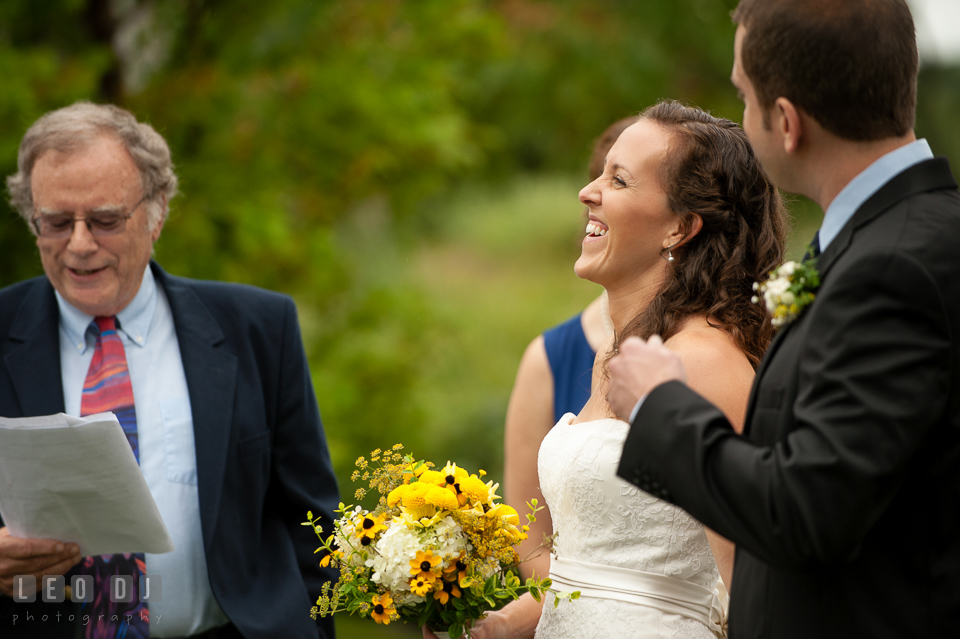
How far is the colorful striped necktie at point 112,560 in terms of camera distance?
3098mm

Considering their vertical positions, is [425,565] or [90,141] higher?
[90,141]

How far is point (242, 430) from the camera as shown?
3398 millimetres

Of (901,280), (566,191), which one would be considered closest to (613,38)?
(566,191)

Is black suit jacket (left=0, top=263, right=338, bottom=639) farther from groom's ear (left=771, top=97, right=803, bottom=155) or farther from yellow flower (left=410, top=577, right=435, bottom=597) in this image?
groom's ear (left=771, top=97, right=803, bottom=155)

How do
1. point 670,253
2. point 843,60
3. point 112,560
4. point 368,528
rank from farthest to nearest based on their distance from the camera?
point 112,560 → point 670,253 → point 368,528 → point 843,60

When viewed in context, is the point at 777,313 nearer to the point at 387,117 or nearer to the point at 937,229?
the point at 937,229

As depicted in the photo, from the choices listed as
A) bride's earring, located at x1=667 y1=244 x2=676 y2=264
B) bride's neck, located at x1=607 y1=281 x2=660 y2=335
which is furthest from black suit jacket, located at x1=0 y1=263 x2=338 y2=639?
bride's earring, located at x1=667 y1=244 x2=676 y2=264

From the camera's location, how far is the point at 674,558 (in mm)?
2668

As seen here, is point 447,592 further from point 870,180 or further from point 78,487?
point 870,180

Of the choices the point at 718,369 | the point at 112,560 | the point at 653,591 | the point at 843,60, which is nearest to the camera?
the point at 843,60

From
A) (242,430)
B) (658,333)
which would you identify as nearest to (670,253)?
(658,333)

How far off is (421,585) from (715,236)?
4.65ft

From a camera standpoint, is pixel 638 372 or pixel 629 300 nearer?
pixel 638 372

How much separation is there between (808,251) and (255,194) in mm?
4396
